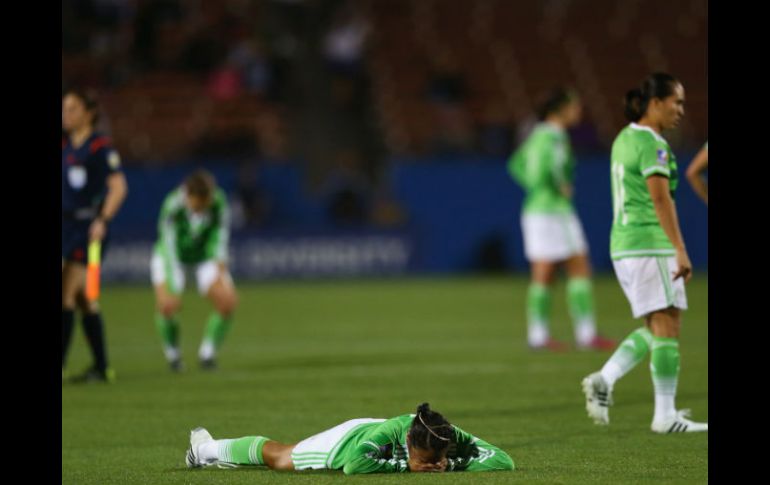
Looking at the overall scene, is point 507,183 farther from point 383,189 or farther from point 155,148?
point 155,148

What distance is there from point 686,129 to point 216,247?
16003 millimetres

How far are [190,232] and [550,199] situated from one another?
3970mm

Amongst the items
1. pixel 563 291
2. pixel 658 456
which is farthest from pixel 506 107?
pixel 658 456

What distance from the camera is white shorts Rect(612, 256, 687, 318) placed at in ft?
30.0

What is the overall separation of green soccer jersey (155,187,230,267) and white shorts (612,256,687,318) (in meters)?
5.63

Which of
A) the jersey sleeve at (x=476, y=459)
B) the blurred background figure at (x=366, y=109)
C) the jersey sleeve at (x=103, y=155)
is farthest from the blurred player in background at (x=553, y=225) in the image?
the blurred background figure at (x=366, y=109)

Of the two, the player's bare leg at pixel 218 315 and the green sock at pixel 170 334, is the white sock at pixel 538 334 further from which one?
the green sock at pixel 170 334

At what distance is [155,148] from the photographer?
28.1 metres

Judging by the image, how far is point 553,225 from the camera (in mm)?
15367

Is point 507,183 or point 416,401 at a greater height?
point 507,183

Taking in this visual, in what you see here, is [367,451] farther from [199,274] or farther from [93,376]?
[199,274]

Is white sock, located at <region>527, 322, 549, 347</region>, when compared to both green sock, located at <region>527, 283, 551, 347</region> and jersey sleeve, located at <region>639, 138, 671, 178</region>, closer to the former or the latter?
green sock, located at <region>527, 283, 551, 347</region>

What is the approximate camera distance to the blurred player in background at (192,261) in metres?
13.8
